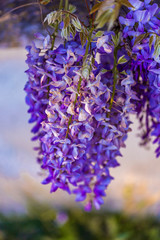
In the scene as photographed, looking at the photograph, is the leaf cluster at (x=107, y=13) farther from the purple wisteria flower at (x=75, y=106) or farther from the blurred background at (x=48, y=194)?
the blurred background at (x=48, y=194)

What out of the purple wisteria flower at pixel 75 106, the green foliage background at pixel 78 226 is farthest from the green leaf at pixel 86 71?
the green foliage background at pixel 78 226

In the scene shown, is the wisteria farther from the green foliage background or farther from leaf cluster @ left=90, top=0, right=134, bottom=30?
the green foliage background

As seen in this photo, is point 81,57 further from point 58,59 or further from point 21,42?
point 21,42

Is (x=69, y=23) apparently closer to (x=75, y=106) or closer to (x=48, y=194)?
(x=75, y=106)

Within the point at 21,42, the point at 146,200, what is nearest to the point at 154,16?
the point at 21,42

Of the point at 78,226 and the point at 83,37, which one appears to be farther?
the point at 78,226

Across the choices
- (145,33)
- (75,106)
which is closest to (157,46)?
(145,33)
